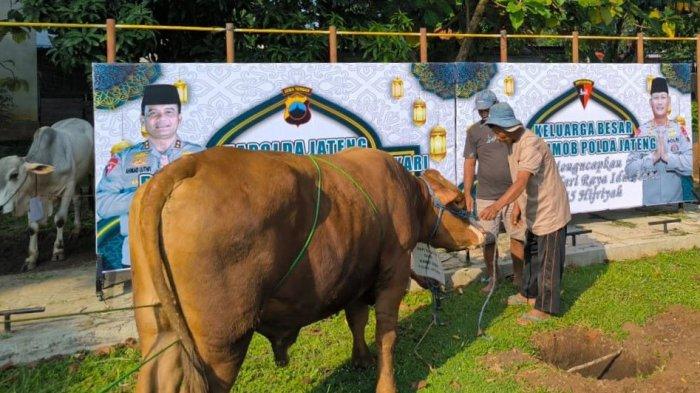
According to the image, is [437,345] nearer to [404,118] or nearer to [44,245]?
[404,118]

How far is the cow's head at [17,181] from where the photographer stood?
23.4 ft

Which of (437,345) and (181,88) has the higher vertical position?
(181,88)

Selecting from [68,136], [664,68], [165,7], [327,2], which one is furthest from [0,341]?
[664,68]

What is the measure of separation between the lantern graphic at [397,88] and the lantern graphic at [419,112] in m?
0.21

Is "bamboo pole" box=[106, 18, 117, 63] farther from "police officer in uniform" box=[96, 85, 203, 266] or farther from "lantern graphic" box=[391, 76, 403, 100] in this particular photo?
"lantern graphic" box=[391, 76, 403, 100]

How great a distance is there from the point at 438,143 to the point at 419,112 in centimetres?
43

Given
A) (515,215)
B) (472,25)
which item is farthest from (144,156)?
(472,25)

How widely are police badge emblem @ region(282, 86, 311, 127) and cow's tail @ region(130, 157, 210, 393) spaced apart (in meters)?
3.81

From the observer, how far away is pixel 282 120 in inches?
258

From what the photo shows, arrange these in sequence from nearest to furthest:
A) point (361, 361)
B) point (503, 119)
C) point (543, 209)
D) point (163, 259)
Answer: point (163, 259) → point (361, 361) → point (503, 119) → point (543, 209)

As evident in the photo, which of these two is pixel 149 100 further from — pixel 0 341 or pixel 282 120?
pixel 0 341

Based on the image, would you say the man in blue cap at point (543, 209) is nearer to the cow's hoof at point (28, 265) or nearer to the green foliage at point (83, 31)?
the green foliage at point (83, 31)

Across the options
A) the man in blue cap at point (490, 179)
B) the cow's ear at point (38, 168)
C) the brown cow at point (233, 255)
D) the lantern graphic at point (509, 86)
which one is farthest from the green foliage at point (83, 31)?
the brown cow at point (233, 255)

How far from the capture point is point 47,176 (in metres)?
7.82
